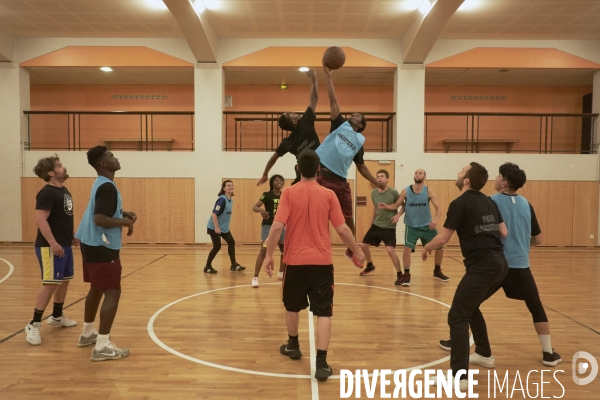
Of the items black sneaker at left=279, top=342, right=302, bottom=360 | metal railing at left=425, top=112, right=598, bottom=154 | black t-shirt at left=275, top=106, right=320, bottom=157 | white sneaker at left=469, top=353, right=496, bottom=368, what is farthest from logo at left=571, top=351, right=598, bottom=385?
metal railing at left=425, top=112, right=598, bottom=154

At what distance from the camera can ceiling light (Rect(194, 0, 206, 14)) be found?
10169 millimetres

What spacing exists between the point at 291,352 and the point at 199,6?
30.3 ft

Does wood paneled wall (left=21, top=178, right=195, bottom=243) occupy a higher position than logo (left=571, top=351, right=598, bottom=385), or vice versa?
wood paneled wall (left=21, top=178, right=195, bottom=243)

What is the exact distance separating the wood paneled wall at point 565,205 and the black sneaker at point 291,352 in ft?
31.2

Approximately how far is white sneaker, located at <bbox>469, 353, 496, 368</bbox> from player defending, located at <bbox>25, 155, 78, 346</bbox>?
401 cm

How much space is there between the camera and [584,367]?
363 centimetres

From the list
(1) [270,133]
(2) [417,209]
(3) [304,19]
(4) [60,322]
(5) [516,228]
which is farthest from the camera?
(1) [270,133]

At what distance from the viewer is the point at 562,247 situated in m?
12.4

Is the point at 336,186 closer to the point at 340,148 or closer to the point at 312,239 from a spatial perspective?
the point at 340,148

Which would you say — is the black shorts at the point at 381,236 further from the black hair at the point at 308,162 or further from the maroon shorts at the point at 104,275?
the maroon shorts at the point at 104,275

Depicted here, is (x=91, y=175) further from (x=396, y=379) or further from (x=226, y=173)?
(x=396, y=379)

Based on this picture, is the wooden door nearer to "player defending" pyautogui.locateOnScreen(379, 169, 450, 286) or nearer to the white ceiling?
the white ceiling

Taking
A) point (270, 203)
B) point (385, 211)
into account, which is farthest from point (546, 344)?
point (270, 203)

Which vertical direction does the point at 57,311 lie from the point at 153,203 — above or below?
below
